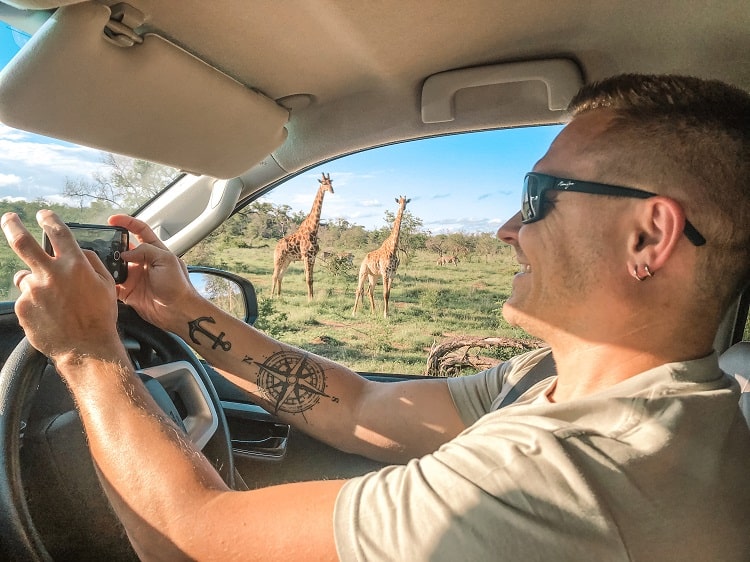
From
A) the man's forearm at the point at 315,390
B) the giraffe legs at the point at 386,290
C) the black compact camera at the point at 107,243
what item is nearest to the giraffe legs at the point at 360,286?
the giraffe legs at the point at 386,290

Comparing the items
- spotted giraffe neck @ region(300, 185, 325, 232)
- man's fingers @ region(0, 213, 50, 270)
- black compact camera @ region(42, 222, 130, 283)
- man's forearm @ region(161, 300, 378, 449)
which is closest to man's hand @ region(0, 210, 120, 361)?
man's fingers @ region(0, 213, 50, 270)

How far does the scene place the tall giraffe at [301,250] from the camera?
14.9 feet

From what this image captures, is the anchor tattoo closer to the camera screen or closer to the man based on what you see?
the camera screen

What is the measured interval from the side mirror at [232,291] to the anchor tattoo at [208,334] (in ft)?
1.78

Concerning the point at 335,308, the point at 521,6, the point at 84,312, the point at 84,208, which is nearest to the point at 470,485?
the point at 84,312

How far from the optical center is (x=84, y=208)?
2139 millimetres

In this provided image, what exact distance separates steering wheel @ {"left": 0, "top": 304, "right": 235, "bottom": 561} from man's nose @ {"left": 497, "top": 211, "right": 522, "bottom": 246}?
3.18ft

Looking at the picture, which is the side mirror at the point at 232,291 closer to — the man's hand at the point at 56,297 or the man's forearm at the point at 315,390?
the man's forearm at the point at 315,390

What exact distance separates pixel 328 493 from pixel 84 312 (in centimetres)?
67

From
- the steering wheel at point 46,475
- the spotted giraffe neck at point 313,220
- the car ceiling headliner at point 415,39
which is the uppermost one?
the car ceiling headliner at point 415,39

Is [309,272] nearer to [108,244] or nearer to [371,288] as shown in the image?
[371,288]

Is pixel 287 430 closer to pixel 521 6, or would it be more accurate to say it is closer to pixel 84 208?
pixel 84 208

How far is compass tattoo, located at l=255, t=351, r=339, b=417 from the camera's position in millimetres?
2039

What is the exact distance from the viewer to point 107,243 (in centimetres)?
173
